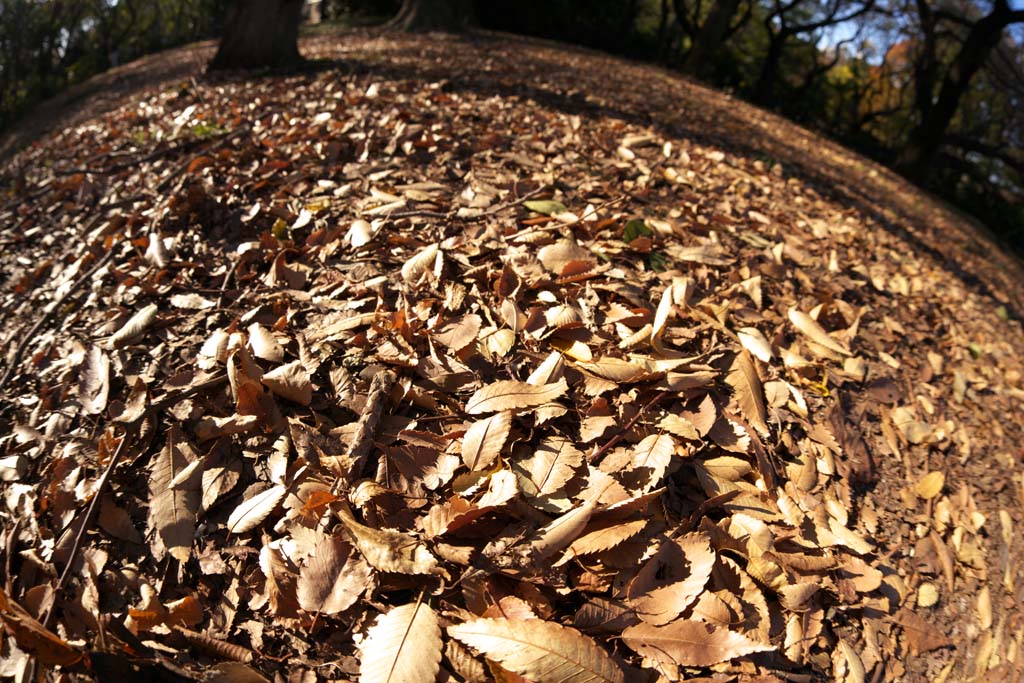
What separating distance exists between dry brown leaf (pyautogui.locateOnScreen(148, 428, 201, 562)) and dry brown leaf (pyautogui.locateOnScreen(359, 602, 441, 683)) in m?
0.47

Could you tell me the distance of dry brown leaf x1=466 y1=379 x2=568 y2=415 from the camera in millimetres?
1451

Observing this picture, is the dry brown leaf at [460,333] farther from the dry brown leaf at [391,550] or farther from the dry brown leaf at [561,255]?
the dry brown leaf at [391,550]

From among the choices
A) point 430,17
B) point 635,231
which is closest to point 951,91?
point 430,17

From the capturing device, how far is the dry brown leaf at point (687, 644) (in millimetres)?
1112

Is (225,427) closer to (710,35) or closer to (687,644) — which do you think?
(687,644)

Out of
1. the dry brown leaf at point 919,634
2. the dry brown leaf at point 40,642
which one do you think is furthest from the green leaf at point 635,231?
the dry brown leaf at point 40,642

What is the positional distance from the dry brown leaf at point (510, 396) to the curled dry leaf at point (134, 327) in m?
1.06

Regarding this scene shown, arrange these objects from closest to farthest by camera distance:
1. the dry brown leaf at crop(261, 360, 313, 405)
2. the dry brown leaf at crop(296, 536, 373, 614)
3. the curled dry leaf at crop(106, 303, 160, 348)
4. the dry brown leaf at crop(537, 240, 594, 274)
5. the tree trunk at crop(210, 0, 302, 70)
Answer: the dry brown leaf at crop(296, 536, 373, 614)
the dry brown leaf at crop(261, 360, 313, 405)
the curled dry leaf at crop(106, 303, 160, 348)
the dry brown leaf at crop(537, 240, 594, 274)
the tree trunk at crop(210, 0, 302, 70)

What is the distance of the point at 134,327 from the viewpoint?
1843 millimetres

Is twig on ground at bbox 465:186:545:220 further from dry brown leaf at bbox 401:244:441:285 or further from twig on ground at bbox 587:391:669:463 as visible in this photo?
twig on ground at bbox 587:391:669:463

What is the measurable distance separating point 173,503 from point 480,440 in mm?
677

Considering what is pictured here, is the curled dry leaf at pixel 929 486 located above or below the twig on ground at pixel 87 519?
above

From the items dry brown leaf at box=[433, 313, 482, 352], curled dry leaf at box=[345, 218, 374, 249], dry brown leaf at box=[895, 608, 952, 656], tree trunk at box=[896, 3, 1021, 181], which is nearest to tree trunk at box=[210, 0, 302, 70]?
curled dry leaf at box=[345, 218, 374, 249]

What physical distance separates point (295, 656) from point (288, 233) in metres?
1.49
